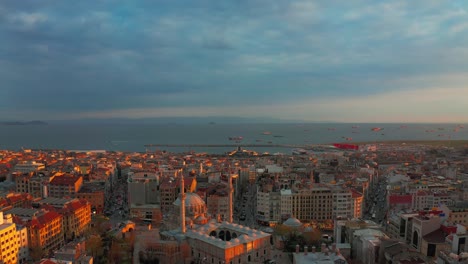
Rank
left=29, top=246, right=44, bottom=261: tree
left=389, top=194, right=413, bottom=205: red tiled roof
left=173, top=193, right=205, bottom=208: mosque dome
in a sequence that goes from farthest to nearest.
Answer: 1. left=389, top=194, right=413, bottom=205: red tiled roof
2. left=173, top=193, right=205, bottom=208: mosque dome
3. left=29, top=246, right=44, bottom=261: tree

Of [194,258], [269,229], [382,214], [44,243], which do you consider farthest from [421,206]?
[44,243]

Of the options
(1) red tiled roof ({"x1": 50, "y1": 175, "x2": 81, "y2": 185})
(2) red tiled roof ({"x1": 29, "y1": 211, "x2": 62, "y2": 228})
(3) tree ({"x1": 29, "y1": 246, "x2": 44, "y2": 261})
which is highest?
(1) red tiled roof ({"x1": 50, "y1": 175, "x2": 81, "y2": 185})

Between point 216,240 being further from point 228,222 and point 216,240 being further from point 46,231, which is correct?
point 46,231

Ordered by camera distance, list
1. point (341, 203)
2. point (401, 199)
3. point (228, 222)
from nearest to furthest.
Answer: point (228, 222) < point (341, 203) < point (401, 199)

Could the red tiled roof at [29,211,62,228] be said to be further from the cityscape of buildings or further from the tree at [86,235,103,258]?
the tree at [86,235,103,258]

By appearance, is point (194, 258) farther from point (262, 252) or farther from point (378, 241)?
point (378, 241)

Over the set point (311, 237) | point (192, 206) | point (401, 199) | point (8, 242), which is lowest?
point (311, 237)

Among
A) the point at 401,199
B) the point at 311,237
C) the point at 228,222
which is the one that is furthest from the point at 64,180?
the point at 401,199

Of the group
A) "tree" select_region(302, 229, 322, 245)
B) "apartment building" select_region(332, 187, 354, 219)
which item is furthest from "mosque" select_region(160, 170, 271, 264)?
"apartment building" select_region(332, 187, 354, 219)

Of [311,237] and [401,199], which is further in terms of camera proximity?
[401,199]

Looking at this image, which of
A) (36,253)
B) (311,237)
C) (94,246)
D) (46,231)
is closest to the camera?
(94,246)
